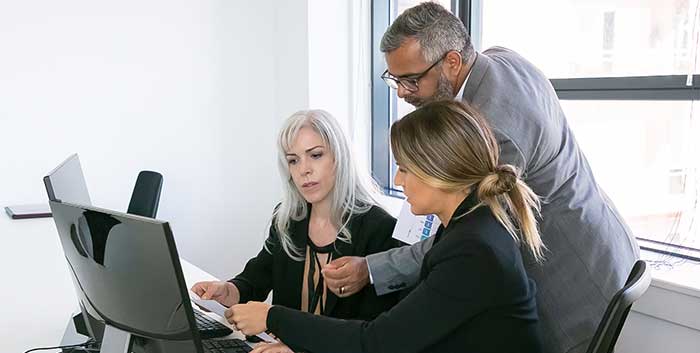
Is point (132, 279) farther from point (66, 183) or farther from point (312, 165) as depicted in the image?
point (312, 165)

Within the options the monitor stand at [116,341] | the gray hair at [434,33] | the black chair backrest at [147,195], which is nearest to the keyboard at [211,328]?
the monitor stand at [116,341]

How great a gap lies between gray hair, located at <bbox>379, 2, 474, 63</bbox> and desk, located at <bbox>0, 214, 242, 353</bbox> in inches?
28.4

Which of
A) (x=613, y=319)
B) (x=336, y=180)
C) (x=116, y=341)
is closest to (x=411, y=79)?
(x=336, y=180)

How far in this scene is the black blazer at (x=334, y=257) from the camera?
1.78 m

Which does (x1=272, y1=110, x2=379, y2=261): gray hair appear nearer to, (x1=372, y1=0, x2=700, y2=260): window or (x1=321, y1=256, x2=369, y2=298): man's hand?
(x1=321, y1=256, x2=369, y2=298): man's hand

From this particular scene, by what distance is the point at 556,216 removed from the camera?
1.46 m

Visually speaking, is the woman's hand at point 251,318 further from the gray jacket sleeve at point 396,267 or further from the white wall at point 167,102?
the white wall at point 167,102

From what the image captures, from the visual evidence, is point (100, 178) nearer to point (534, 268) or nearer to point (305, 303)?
point (305, 303)

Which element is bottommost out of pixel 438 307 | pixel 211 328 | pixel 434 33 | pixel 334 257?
pixel 211 328

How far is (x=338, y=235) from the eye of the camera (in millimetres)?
1860

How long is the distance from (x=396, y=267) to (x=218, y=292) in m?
0.53

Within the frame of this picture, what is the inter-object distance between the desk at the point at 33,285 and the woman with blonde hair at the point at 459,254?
59 centimetres

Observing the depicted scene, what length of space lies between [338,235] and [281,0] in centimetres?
203

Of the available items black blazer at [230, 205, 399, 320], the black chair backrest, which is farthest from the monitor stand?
the black chair backrest
